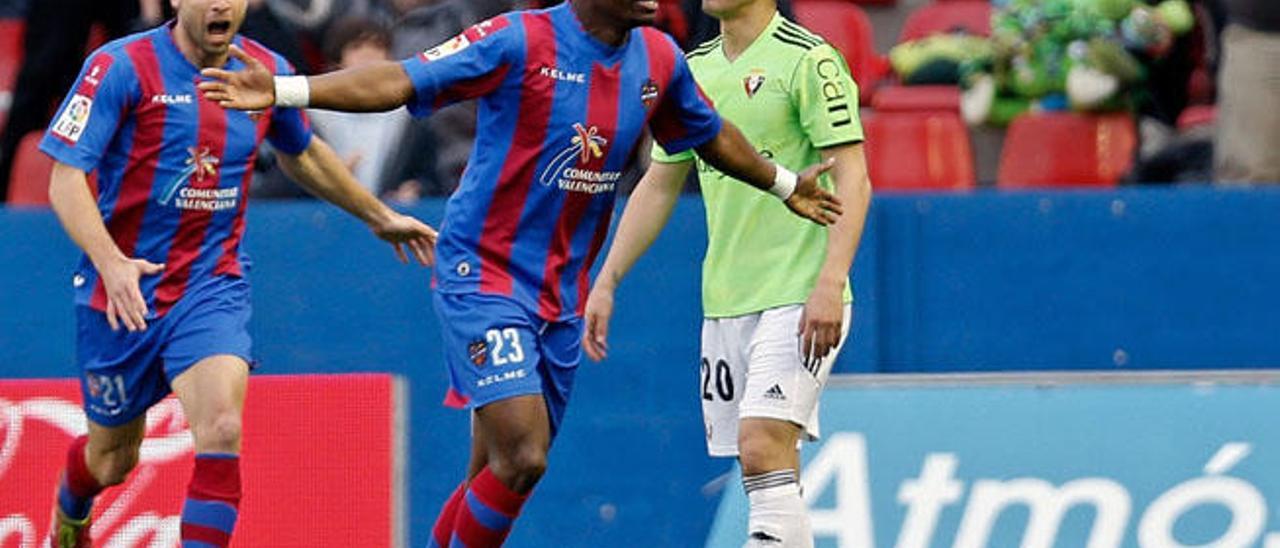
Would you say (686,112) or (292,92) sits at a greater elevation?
(292,92)

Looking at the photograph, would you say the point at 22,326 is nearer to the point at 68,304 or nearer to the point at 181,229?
the point at 68,304

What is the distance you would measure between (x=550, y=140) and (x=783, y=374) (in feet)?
3.42

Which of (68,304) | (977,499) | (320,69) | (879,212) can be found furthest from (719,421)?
(320,69)

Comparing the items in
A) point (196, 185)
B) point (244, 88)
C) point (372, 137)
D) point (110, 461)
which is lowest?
point (110, 461)

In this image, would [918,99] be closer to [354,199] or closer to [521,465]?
[354,199]

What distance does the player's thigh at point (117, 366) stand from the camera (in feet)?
31.3

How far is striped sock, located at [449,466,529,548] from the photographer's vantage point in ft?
28.7

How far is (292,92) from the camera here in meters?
7.65

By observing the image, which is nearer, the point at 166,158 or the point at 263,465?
the point at 166,158

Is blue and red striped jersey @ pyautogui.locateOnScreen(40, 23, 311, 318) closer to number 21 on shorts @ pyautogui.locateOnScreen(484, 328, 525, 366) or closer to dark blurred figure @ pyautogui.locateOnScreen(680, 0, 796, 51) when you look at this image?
number 21 on shorts @ pyautogui.locateOnScreen(484, 328, 525, 366)

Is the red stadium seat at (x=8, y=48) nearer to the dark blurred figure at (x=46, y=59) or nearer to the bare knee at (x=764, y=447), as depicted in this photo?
the dark blurred figure at (x=46, y=59)

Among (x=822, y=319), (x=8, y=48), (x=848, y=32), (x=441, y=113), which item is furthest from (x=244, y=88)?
(x=8, y=48)

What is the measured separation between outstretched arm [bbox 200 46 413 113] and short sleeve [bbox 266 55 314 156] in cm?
154

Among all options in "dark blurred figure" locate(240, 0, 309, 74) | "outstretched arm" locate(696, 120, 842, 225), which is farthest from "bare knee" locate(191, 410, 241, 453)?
"dark blurred figure" locate(240, 0, 309, 74)
